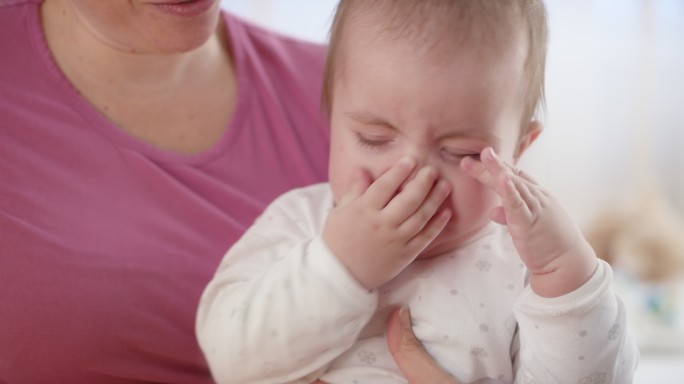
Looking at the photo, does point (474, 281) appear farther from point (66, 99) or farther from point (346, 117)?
point (66, 99)

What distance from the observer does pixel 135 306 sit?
1255 mm

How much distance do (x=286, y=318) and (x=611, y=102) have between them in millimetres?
2322

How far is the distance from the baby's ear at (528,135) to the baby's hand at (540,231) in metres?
0.15

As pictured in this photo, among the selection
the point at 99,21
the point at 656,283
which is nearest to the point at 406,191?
the point at 99,21

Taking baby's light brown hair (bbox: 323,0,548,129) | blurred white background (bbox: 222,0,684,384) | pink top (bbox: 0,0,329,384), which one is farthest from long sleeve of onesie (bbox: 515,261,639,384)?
blurred white background (bbox: 222,0,684,384)

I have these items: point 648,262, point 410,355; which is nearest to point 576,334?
point 410,355

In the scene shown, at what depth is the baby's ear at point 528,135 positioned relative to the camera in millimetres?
1151

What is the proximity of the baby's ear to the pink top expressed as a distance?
18.1 inches

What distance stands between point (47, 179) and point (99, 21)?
0.25m

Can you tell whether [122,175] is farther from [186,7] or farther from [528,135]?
[528,135]

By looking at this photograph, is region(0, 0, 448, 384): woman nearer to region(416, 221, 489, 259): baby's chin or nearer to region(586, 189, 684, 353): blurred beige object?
region(416, 221, 489, 259): baby's chin

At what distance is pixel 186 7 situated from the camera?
128cm

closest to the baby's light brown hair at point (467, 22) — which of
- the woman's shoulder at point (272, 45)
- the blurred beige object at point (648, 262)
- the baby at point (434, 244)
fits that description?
the baby at point (434, 244)

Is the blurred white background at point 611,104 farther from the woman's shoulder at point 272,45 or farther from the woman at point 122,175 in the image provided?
the woman at point 122,175
